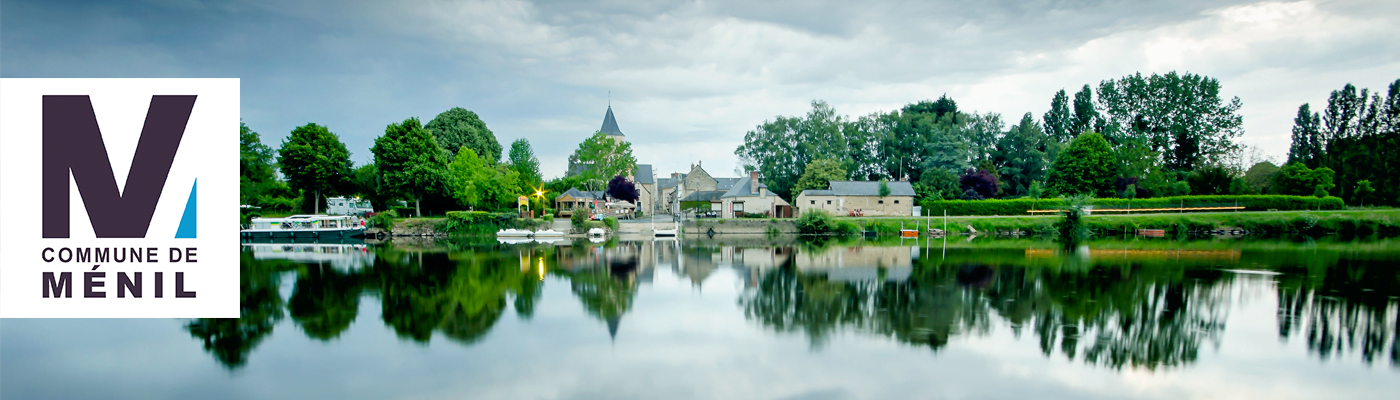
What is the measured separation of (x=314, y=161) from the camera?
41500mm

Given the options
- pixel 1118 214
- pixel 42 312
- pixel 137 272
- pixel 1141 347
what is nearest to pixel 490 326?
pixel 137 272

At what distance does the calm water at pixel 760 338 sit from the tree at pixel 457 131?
34.3 m

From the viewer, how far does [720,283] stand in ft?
55.9

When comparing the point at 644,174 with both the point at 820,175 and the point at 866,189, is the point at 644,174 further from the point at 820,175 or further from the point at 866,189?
the point at 866,189

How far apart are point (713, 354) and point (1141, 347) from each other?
20.0 feet

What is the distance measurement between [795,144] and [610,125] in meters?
24.5

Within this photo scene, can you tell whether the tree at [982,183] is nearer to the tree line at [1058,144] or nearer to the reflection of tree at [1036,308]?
the tree line at [1058,144]

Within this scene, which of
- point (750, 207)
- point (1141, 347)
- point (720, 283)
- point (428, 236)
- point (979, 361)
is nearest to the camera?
point (979, 361)

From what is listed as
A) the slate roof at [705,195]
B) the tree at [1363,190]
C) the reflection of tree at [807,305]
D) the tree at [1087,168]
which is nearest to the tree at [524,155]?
the slate roof at [705,195]

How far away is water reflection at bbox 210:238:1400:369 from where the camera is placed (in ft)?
33.3

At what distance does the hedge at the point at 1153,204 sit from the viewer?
40.7 metres

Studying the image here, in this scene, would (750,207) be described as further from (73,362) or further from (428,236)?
(73,362)

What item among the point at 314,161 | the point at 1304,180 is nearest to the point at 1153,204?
the point at 1304,180

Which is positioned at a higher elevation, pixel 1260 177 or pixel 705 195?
pixel 1260 177
